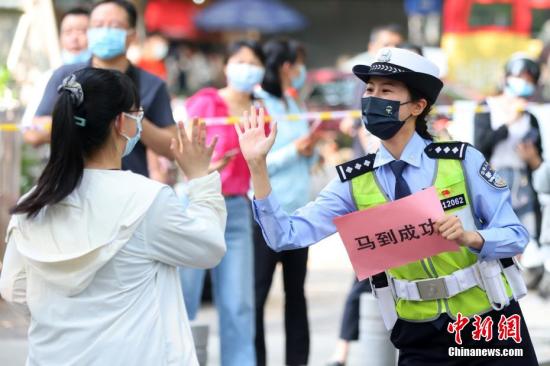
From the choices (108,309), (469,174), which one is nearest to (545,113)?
(469,174)

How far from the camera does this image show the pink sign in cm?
425

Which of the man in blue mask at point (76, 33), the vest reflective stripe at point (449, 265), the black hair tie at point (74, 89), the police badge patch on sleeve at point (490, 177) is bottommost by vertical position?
the vest reflective stripe at point (449, 265)

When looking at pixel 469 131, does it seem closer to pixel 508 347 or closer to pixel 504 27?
pixel 508 347

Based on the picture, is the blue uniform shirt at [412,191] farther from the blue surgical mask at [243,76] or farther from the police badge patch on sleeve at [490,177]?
the blue surgical mask at [243,76]

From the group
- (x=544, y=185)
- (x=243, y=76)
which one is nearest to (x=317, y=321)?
(x=544, y=185)

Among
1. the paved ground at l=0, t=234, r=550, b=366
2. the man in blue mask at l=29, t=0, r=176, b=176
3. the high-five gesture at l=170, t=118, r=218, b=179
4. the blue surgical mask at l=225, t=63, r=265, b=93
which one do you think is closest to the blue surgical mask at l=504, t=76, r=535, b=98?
the paved ground at l=0, t=234, r=550, b=366

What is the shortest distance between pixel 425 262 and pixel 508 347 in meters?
0.41

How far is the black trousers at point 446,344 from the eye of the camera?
173 inches

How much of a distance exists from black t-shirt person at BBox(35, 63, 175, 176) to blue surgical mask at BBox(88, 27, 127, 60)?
0.15 meters

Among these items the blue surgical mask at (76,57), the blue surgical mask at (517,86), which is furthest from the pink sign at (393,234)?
Answer: the blue surgical mask at (517,86)

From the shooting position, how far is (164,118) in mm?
6184

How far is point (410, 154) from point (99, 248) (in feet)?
4.00

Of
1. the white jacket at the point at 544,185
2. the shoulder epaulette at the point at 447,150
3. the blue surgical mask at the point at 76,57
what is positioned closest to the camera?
the shoulder epaulette at the point at 447,150

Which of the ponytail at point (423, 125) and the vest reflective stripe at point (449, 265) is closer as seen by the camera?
the vest reflective stripe at point (449, 265)
